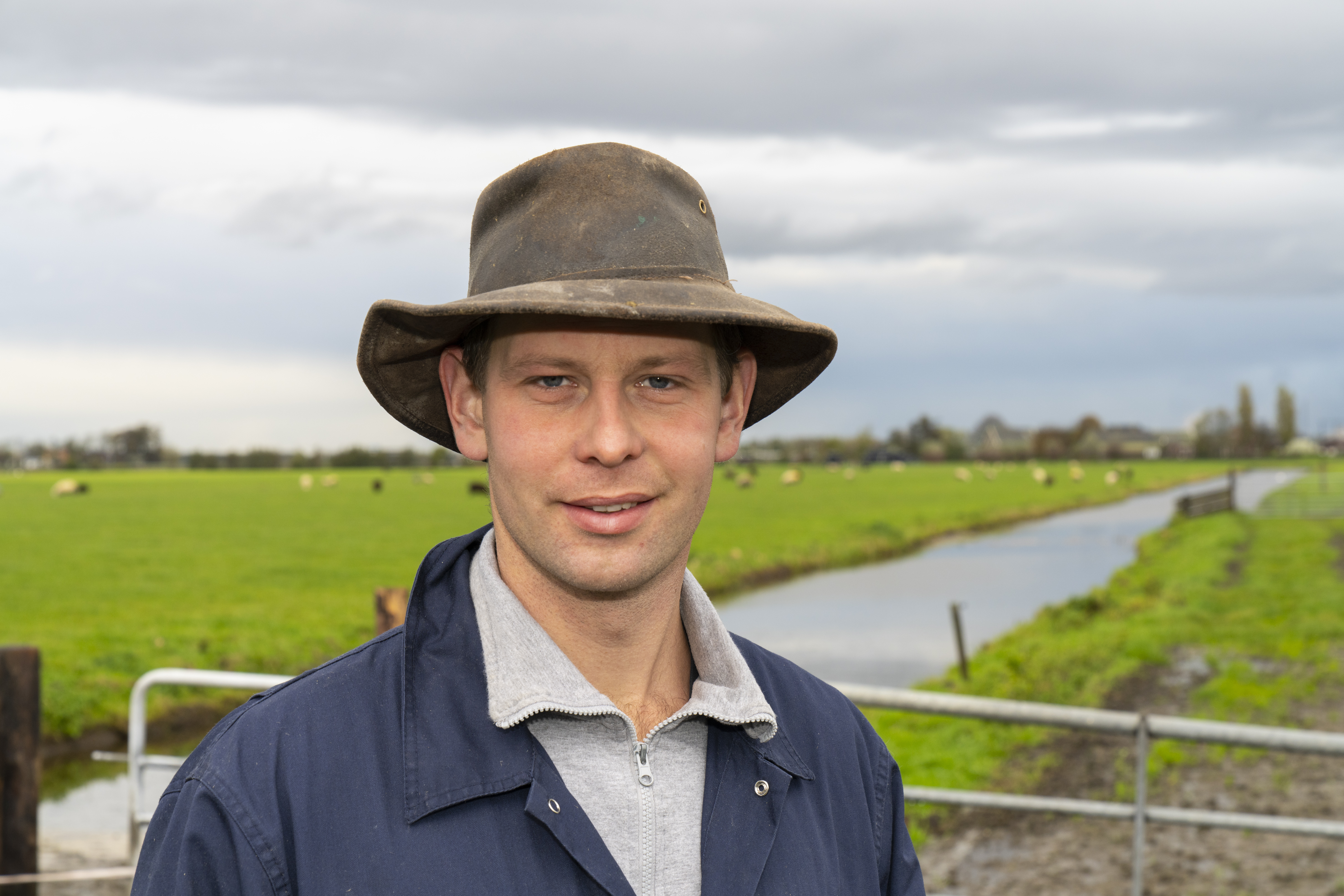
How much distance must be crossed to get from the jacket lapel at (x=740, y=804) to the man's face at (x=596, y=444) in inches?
14.4

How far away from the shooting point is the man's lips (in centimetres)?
196

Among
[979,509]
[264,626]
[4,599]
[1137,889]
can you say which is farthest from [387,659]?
[979,509]

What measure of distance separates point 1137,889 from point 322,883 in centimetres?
518

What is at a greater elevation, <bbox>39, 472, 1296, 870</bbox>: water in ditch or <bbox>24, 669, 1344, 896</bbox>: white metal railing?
<bbox>24, 669, 1344, 896</bbox>: white metal railing

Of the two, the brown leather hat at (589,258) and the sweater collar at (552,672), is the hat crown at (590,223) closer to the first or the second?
the brown leather hat at (589,258)

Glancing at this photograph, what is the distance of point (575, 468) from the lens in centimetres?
195

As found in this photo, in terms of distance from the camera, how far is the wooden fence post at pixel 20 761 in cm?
766

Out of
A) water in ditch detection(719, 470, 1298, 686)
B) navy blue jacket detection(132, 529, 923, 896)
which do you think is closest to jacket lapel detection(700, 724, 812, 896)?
navy blue jacket detection(132, 529, 923, 896)

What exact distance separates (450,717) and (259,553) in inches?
1380

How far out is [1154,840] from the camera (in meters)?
9.66

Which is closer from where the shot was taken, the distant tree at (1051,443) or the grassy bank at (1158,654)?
the grassy bank at (1158,654)

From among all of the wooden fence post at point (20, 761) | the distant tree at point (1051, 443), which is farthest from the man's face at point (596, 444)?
the distant tree at point (1051, 443)

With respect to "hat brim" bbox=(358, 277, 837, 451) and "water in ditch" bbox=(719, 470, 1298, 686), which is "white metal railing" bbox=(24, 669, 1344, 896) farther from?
"water in ditch" bbox=(719, 470, 1298, 686)

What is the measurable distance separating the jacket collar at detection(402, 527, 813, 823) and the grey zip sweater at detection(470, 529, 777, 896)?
3 centimetres
